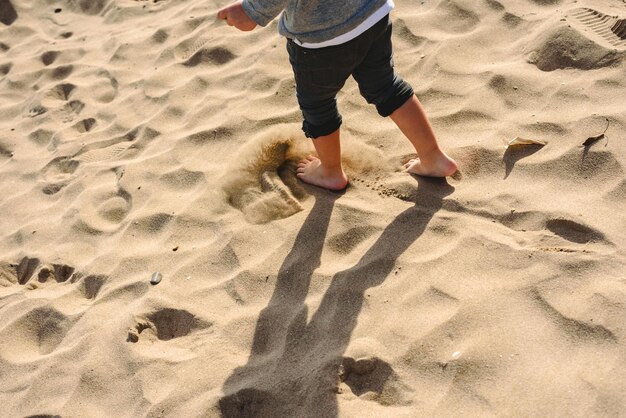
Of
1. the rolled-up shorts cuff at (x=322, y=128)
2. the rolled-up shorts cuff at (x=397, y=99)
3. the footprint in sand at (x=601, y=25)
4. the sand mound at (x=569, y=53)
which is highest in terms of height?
the rolled-up shorts cuff at (x=397, y=99)

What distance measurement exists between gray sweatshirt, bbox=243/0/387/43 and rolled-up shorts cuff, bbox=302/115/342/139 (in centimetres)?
40

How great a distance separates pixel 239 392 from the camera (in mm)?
2012

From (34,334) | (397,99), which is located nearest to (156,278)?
(34,334)

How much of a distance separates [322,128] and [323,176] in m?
0.27

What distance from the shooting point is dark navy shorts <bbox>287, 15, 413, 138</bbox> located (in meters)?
2.21

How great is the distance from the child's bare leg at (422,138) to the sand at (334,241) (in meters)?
0.07

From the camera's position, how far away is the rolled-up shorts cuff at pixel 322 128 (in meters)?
2.47

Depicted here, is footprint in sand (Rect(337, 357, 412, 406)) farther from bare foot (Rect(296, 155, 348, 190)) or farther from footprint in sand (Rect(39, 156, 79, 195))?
footprint in sand (Rect(39, 156, 79, 195))

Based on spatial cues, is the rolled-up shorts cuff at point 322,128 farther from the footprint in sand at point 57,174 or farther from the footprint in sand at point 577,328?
the footprint in sand at point 57,174

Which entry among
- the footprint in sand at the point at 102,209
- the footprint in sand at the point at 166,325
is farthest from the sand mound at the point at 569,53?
the footprint in sand at the point at 102,209

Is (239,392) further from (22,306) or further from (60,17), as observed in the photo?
(60,17)

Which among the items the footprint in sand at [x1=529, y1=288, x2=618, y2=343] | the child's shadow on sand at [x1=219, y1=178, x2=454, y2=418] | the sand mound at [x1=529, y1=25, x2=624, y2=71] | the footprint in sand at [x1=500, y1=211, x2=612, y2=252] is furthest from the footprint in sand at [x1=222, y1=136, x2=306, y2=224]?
the sand mound at [x1=529, y1=25, x2=624, y2=71]

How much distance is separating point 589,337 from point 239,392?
1.05m

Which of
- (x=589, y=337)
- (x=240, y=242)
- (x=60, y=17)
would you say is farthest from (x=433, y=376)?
(x=60, y=17)
